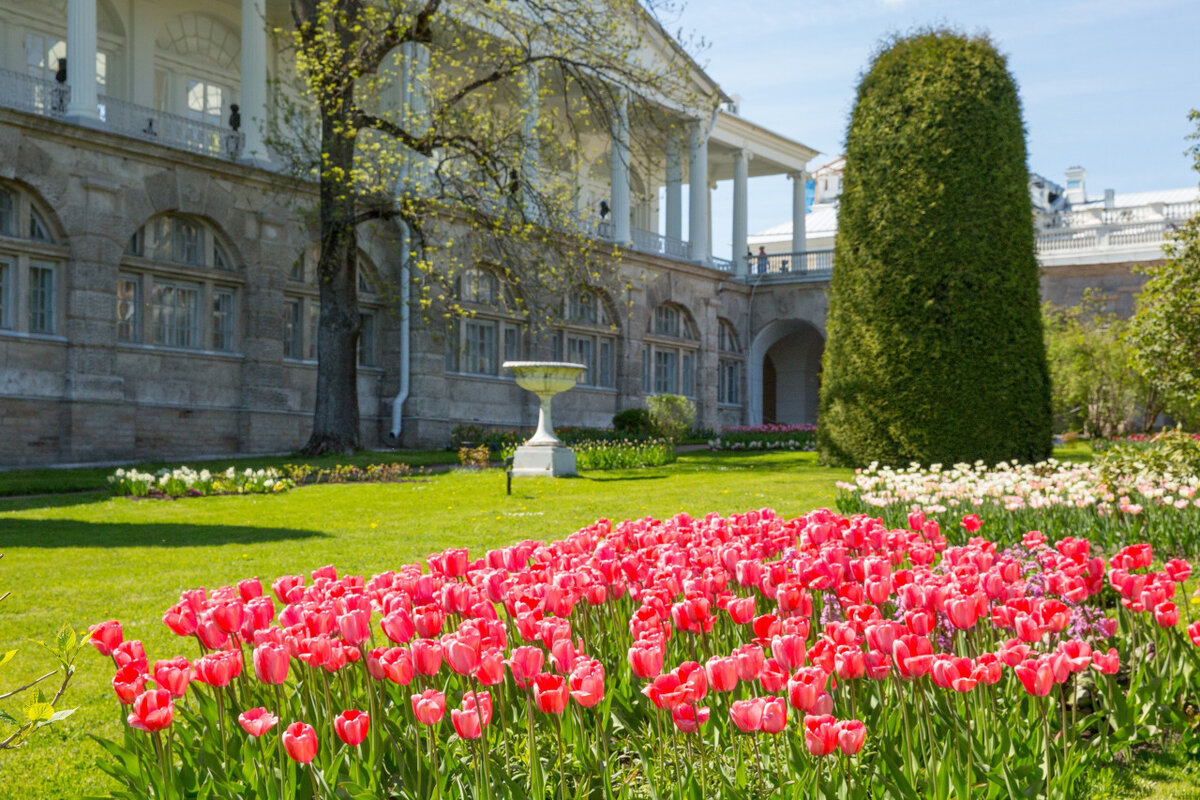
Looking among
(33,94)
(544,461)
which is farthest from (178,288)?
(544,461)

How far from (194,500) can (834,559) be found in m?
11.2

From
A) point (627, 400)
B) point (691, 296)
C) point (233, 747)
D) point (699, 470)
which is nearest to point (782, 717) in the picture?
point (233, 747)

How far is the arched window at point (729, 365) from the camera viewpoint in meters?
37.0

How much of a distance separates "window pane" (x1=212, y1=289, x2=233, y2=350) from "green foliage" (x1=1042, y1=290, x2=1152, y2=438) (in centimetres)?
1982

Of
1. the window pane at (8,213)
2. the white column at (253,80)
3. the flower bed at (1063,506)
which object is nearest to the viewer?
the flower bed at (1063,506)

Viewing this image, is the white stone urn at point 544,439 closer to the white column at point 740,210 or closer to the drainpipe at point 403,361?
the drainpipe at point 403,361

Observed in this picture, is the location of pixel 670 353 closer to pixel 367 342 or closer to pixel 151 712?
pixel 367 342

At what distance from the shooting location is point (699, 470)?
62.3 feet

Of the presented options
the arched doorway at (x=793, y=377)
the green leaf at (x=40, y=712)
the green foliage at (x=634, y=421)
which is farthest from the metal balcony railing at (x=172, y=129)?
the arched doorway at (x=793, y=377)

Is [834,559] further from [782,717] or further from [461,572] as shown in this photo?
[782,717]

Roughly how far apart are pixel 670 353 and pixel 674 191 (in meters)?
5.15

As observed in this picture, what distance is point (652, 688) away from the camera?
2.55 meters

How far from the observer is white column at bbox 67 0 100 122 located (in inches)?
760

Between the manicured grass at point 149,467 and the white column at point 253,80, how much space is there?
672 centimetres
